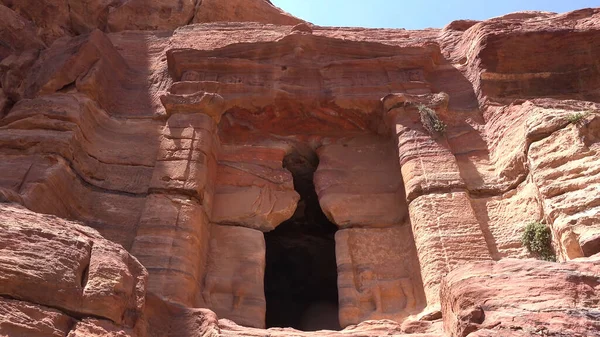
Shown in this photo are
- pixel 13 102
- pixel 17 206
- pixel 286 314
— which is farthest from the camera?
pixel 286 314

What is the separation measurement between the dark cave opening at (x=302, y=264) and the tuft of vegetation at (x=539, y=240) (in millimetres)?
3889

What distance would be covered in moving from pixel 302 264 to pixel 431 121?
3.79 meters

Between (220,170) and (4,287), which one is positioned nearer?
(4,287)

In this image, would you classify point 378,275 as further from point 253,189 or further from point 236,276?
point 253,189

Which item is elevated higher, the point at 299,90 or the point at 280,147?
the point at 299,90

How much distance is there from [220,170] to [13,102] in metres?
3.40

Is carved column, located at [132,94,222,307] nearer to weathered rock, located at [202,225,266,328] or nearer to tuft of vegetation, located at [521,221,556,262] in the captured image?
weathered rock, located at [202,225,266,328]

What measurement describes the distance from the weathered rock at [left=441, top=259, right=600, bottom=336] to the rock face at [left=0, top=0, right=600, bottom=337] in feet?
0.05

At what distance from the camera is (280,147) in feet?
31.0

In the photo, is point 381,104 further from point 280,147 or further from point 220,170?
point 220,170

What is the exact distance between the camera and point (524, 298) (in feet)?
13.5

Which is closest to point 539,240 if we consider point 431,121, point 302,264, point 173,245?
point 431,121

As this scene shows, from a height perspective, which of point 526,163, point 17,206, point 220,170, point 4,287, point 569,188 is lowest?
point 4,287

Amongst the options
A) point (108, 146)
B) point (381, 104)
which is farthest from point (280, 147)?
point (108, 146)
